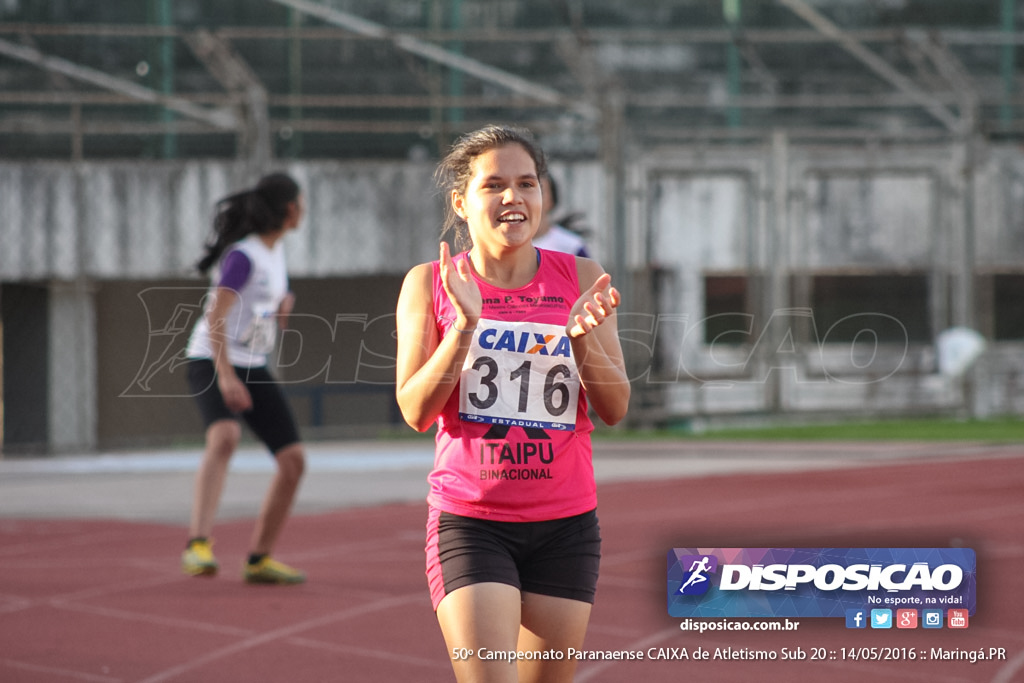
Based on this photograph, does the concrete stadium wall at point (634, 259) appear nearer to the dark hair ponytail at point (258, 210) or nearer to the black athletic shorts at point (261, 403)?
the dark hair ponytail at point (258, 210)

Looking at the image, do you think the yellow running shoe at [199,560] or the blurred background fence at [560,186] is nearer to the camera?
the yellow running shoe at [199,560]

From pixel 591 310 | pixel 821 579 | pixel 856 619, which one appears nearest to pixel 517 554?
pixel 591 310

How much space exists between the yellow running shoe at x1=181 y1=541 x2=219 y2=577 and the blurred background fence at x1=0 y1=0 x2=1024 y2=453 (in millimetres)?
6974

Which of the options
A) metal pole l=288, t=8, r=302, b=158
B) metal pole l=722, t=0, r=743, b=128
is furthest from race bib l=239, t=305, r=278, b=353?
metal pole l=722, t=0, r=743, b=128

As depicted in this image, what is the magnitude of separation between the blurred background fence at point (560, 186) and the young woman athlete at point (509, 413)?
397 inches

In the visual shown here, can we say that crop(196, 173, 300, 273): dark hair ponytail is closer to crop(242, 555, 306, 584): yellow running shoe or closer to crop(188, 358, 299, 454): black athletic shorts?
crop(188, 358, 299, 454): black athletic shorts

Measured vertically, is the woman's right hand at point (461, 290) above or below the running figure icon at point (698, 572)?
above

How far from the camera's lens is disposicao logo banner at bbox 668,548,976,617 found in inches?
163

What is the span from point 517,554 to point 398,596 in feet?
11.4

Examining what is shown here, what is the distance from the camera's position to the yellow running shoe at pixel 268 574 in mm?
6527

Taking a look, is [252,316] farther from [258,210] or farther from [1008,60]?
[1008,60]

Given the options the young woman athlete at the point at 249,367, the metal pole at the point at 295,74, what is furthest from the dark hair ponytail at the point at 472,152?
the metal pole at the point at 295,74

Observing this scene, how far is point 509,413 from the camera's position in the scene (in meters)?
3.05

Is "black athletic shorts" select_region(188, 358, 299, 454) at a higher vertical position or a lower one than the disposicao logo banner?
higher
